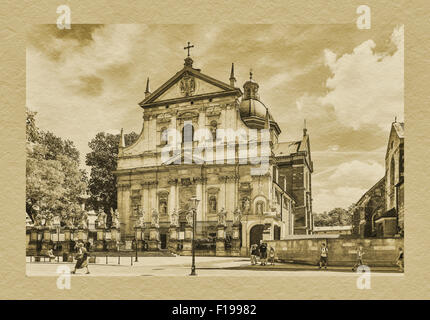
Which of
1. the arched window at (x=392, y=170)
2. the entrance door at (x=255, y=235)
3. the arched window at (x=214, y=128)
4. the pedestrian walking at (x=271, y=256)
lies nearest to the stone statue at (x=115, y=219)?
the arched window at (x=214, y=128)

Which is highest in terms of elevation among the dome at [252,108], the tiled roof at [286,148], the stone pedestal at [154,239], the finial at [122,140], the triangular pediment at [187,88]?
the triangular pediment at [187,88]

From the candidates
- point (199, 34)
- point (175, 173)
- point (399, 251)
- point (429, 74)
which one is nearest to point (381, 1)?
point (429, 74)

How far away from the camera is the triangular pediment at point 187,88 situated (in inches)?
398

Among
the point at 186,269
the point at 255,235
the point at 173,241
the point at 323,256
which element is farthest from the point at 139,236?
the point at 323,256

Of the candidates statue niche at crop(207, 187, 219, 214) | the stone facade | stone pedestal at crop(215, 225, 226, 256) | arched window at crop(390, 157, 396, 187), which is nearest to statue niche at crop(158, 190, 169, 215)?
statue niche at crop(207, 187, 219, 214)

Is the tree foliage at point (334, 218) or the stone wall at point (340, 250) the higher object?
the tree foliage at point (334, 218)

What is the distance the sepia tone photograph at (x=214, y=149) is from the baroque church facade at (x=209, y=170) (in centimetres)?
3

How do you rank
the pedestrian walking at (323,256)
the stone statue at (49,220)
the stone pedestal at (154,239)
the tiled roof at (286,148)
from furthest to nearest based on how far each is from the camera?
1. the stone pedestal at (154,239)
2. the stone statue at (49,220)
3. the tiled roof at (286,148)
4. the pedestrian walking at (323,256)

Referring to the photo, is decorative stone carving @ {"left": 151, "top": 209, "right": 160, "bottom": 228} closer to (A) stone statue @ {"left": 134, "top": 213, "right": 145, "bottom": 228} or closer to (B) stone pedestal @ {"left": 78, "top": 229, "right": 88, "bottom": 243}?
(A) stone statue @ {"left": 134, "top": 213, "right": 145, "bottom": 228}

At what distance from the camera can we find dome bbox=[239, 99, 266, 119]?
10.0 metres

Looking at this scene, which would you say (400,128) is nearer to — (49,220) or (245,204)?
(245,204)

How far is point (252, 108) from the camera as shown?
10.6 meters

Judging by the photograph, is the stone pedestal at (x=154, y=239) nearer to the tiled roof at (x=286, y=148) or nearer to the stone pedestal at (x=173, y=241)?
the stone pedestal at (x=173, y=241)
